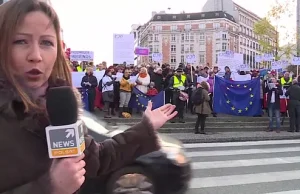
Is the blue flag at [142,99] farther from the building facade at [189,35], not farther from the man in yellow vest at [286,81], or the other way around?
the building facade at [189,35]

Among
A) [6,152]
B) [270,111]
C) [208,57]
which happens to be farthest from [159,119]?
[208,57]

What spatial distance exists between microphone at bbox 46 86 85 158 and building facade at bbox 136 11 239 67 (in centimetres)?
11387

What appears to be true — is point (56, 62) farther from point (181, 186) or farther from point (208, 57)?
point (208, 57)

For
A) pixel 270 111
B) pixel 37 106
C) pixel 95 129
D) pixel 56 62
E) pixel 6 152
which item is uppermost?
pixel 56 62

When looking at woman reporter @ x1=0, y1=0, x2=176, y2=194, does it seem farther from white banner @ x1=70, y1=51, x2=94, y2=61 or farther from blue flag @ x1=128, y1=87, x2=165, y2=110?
white banner @ x1=70, y1=51, x2=94, y2=61

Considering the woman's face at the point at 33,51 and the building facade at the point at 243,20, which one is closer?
the woman's face at the point at 33,51

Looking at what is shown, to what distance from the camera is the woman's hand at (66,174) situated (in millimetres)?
1106

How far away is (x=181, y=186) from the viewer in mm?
4453

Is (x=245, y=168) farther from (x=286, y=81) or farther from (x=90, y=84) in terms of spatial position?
(x=286, y=81)

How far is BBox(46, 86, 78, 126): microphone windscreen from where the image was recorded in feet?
3.71

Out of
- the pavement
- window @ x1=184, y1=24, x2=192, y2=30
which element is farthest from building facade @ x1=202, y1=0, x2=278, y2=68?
the pavement

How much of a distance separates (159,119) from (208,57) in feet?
387

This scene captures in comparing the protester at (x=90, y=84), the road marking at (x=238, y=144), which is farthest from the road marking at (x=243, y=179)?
the protester at (x=90, y=84)

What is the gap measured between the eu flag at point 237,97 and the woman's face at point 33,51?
13.7 meters
